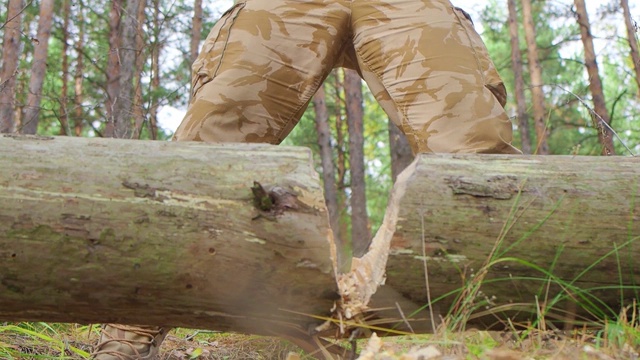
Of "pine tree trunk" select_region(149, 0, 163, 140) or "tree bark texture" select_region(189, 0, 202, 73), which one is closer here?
"pine tree trunk" select_region(149, 0, 163, 140)

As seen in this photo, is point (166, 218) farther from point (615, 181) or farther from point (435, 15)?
point (435, 15)

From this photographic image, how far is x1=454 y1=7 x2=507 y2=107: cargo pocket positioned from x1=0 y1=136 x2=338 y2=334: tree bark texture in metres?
1.10

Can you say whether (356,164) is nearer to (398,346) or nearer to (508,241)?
(398,346)

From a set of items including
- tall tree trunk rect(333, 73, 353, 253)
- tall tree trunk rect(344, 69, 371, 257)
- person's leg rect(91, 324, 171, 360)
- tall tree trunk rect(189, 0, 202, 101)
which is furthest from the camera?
tall tree trunk rect(333, 73, 353, 253)

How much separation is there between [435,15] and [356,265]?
1.20 m

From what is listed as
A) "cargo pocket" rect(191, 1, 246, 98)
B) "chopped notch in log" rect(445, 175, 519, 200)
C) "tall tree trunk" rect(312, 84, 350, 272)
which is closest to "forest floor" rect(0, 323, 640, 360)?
"chopped notch in log" rect(445, 175, 519, 200)

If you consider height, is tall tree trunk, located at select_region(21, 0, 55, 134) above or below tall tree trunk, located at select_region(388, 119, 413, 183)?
above

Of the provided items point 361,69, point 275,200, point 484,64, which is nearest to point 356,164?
point 361,69

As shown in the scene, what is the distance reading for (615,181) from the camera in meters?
1.78

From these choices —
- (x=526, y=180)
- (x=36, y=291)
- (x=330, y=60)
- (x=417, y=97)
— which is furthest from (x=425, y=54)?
(x=36, y=291)

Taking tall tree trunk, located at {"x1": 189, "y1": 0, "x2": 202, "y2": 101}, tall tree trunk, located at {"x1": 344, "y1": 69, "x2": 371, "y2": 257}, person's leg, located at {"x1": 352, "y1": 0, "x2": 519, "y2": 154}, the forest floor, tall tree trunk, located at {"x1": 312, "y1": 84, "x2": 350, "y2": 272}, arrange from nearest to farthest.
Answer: the forest floor → person's leg, located at {"x1": 352, "y1": 0, "x2": 519, "y2": 154} → tall tree trunk, located at {"x1": 344, "y1": 69, "x2": 371, "y2": 257} → tall tree trunk, located at {"x1": 312, "y1": 84, "x2": 350, "y2": 272} → tall tree trunk, located at {"x1": 189, "y1": 0, "x2": 202, "y2": 101}

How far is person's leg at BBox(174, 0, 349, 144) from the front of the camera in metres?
2.40

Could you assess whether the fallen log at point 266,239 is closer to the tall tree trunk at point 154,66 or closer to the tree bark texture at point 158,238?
the tree bark texture at point 158,238

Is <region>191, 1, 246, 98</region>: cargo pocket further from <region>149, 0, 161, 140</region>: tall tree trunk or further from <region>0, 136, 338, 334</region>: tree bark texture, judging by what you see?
<region>149, 0, 161, 140</region>: tall tree trunk
